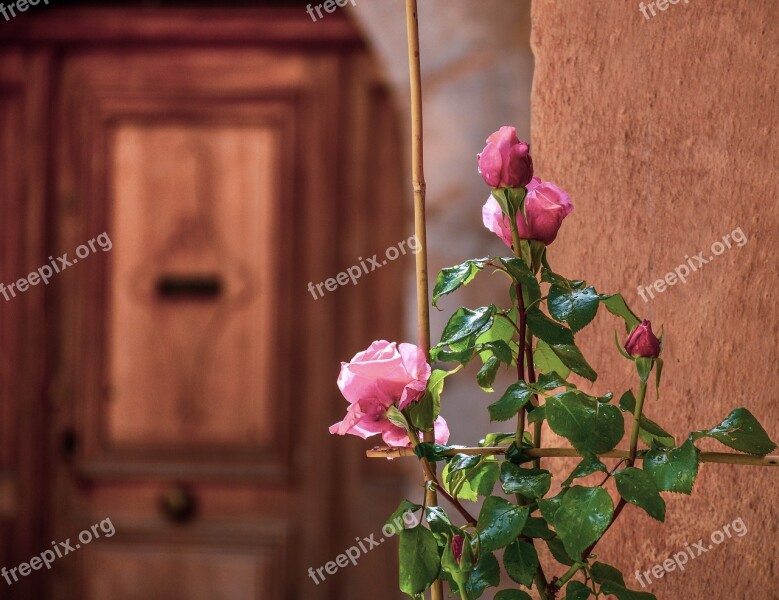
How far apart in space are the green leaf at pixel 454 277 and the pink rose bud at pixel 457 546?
0.60 feet

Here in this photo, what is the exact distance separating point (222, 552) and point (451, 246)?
1.09 m

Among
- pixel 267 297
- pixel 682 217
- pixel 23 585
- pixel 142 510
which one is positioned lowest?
pixel 23 585

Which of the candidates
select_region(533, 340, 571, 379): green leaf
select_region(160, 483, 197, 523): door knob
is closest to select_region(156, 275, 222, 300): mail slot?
select_region(160, 483, 197, 523): door knob

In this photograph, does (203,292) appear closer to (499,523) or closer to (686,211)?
(686,211)

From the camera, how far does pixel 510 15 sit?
219cm

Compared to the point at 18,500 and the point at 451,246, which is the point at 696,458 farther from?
the point at 18,500

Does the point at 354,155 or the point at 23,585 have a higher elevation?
the point at 354,155

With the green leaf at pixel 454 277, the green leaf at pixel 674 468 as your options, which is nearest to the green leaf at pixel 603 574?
the green leaf at pixel 674 468

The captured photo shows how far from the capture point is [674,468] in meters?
0.67

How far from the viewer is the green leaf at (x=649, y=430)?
0.75 metres

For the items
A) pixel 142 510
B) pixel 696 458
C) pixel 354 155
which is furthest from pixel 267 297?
pixel 696 458

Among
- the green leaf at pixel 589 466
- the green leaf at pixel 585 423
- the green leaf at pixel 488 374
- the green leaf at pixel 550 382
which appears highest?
the green leaf at pixel 488 374

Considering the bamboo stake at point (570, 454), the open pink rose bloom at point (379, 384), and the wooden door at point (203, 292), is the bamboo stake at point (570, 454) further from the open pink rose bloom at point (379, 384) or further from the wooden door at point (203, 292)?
the wooden door at point (203, 292)

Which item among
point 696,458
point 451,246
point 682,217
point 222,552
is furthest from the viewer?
point 222,552
